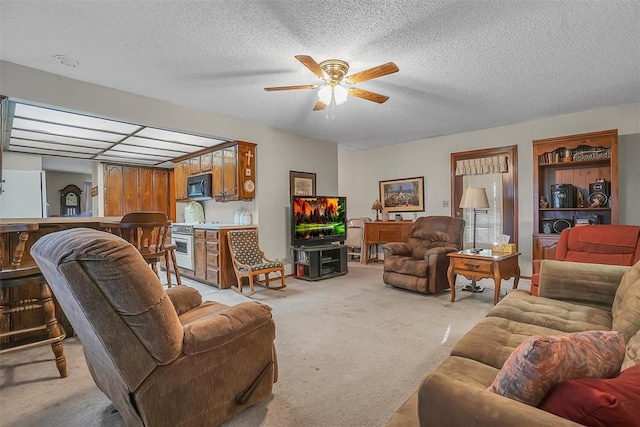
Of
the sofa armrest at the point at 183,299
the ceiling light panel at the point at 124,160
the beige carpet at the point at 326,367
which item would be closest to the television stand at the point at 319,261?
the beige carpet at the point at 326,367

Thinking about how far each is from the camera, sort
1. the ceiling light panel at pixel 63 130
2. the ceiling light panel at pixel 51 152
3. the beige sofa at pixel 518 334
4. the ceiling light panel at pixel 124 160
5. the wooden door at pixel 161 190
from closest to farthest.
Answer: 1. the beige sofa at pixel 518 334
2. the ceiling light panel at pixel 63 130
3. the ceiling light panel at pixel 51 152
4. the ceiling light panel at pixel 124 160
5. the wooden door at pixel 161 190

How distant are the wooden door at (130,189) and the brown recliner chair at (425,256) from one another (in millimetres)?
5678

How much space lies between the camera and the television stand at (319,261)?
5059mm

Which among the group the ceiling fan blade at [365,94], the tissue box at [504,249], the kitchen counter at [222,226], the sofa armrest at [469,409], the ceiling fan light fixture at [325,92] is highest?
the ceiling fan blade at [365,94]

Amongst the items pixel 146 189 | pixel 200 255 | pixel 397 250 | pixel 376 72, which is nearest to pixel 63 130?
pixel 200 255

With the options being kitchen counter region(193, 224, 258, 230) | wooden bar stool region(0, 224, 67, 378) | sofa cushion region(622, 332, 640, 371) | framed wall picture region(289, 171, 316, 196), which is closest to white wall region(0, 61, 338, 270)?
framed wall picture region(289, 171, 316, 196)

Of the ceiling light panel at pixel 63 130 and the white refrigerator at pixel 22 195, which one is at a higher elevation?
the ceiling light panel at pixel 63 130

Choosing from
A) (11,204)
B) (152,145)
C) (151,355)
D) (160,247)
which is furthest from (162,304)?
(11,204)

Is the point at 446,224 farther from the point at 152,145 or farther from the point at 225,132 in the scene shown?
the point at 152,145

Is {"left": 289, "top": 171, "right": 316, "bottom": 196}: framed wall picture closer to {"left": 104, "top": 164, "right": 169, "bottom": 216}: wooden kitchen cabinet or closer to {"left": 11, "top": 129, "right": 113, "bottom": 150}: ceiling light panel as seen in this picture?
{"left": 11, "top": 129, "right": 113, "bottom": 150}: ceiling light panel

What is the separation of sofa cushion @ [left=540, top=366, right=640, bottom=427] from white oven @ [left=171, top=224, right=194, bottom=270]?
5.17m

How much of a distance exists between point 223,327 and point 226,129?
12.0ft

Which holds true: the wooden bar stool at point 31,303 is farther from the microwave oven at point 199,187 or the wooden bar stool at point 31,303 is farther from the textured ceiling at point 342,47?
the microwave oven at point 199,187

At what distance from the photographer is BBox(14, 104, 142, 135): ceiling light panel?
11.1 ft
